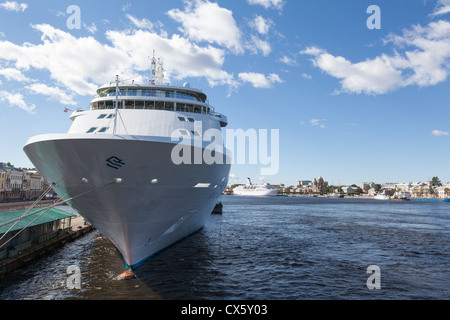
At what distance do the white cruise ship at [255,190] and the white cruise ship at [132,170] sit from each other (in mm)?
149003

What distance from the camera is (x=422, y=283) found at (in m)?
13.9

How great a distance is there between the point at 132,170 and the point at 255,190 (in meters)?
158

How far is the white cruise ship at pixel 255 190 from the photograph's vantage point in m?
162

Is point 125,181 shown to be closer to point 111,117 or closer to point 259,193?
point 111,117

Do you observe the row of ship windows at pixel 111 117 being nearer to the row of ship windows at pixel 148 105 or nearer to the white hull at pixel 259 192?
the row of ship windows at pixel 148 105

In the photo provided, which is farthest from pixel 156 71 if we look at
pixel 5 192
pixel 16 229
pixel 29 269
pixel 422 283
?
pixel 5 192

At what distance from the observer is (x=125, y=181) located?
1095 cm

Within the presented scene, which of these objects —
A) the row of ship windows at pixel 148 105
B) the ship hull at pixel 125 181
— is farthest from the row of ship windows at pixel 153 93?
the ship hull at pixel 125 181

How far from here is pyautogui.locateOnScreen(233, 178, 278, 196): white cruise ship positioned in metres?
162

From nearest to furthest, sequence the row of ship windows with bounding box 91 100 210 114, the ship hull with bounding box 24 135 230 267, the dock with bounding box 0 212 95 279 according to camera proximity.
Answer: the ship hull with bounding box 24 135 230 267
the dock with bounding box 0 212 95 279
the row of ship windows with bounding box 91 100 210 114

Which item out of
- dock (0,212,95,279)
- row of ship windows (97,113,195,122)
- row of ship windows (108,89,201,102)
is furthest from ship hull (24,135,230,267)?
row of ship windows (108,89,201,102)

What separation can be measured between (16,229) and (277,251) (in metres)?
16.6

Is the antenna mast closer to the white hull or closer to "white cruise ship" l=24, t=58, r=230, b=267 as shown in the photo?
"white cruise ship" l=24, t=58, r=230, b=267
